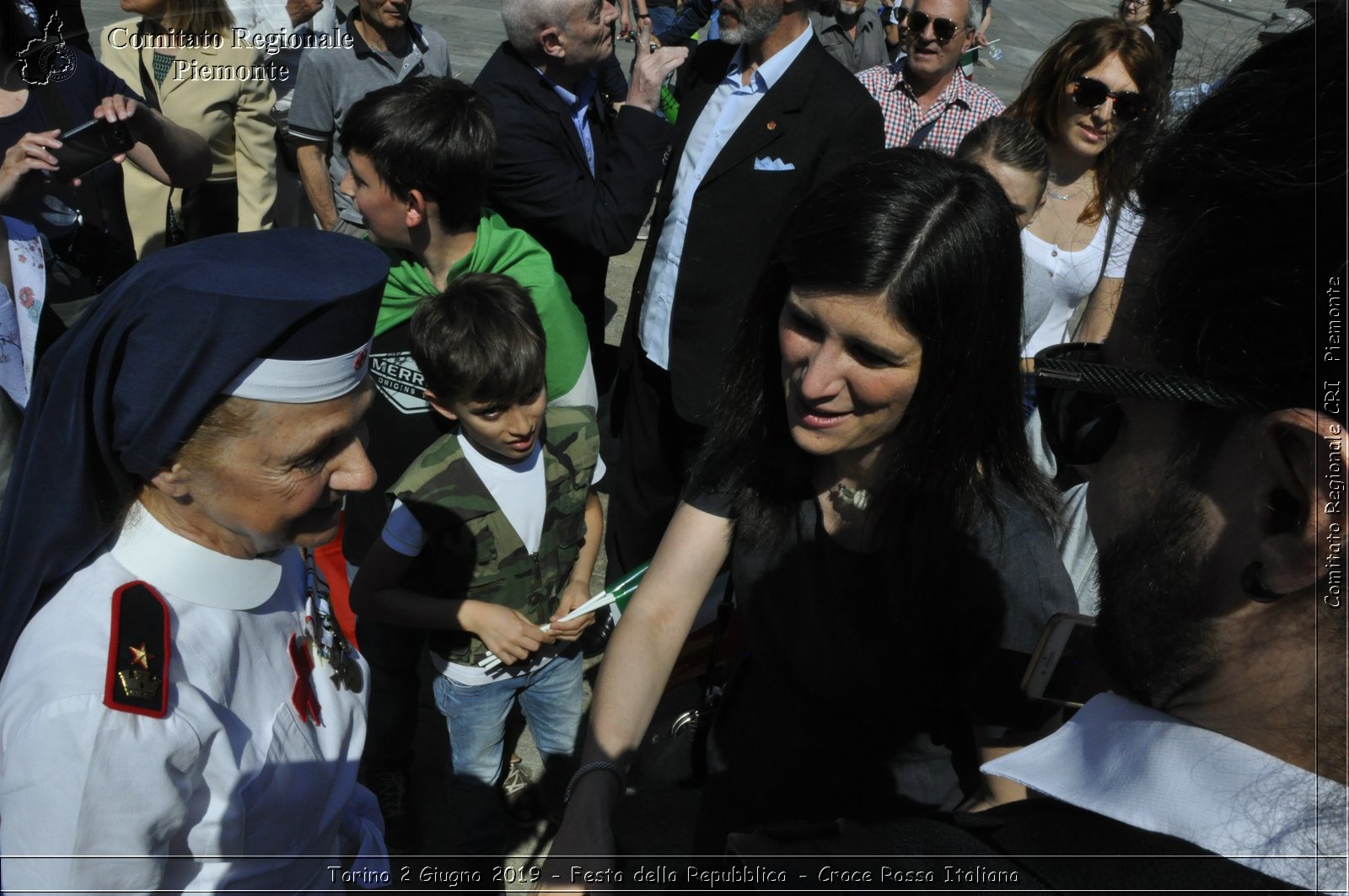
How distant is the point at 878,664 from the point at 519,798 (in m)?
1.95

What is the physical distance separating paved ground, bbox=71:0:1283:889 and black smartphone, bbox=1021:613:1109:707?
75 cm

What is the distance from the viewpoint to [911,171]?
1.67 metres

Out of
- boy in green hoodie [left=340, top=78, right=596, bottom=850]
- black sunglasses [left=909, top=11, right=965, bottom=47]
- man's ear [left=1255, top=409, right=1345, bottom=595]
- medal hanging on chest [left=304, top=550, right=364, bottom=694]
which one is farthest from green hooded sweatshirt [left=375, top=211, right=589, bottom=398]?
black sunglasses [left=909, top=11, right=965, bottom=47]

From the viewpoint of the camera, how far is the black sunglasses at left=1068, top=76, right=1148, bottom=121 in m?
3.86

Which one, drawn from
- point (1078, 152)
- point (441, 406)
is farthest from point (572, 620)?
point (1078, 152)

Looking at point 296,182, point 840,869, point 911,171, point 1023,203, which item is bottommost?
point 296,182

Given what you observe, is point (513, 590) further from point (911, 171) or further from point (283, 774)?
point (911, 171)

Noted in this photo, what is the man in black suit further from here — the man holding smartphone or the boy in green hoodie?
the man holding smartphone

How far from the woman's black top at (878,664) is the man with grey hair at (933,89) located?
320cm

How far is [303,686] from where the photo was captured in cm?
177

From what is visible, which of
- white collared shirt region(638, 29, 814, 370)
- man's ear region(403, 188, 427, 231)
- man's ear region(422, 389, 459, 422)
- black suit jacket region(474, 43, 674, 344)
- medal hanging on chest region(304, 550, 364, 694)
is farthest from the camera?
white collared shirt region(638, 29, 814, 370)

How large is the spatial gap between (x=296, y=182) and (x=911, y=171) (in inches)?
191

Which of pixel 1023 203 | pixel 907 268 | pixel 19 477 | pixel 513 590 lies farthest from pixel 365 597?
pixel 1023 203
